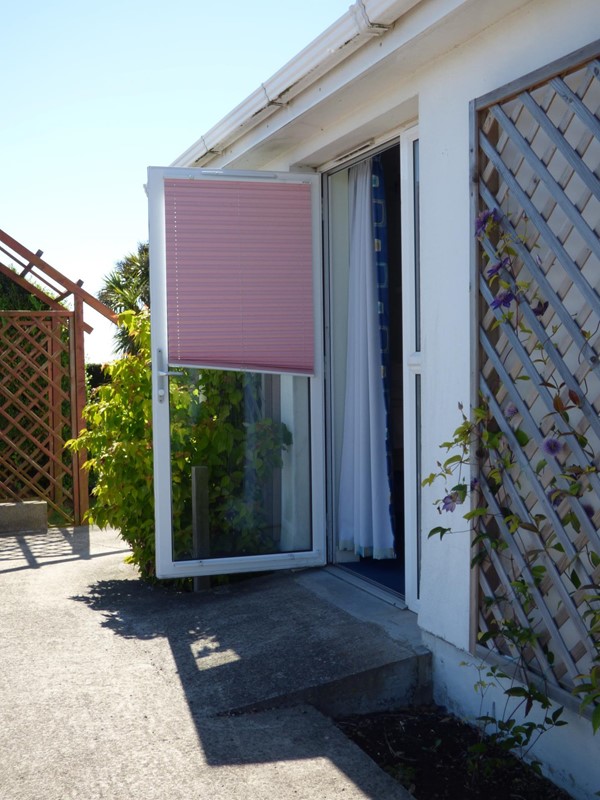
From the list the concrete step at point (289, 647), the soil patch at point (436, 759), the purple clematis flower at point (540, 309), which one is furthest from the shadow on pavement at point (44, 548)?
the purple clematis flower at point (540, 309)

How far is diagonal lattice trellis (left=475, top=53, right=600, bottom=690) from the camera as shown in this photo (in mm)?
2557

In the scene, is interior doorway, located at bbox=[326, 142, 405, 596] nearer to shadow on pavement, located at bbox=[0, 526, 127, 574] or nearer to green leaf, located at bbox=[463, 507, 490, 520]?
green leaf, located at bbox=[463, 507, 490, 520]

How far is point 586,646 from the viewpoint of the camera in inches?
99.9

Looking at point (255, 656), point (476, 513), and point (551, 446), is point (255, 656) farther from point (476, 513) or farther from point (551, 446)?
point (551, 446)

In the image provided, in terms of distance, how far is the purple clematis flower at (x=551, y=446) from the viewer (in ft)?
8.54

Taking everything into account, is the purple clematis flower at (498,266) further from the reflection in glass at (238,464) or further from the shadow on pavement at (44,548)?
the shadow on pavement at (44,548)

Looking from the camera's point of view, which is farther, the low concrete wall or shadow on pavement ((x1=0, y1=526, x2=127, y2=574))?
the low concrete wall

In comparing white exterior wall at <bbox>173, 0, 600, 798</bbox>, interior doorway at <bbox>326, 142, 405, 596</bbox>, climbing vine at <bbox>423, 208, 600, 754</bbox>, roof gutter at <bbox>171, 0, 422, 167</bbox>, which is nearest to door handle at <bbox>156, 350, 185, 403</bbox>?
interior doorway at <bbox>326, 142, 405, 596</bbox>

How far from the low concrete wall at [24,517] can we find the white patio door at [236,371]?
8.75ft

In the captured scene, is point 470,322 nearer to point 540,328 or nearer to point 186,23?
point 540,328

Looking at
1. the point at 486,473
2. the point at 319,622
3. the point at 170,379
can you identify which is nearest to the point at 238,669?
the point at 319,622

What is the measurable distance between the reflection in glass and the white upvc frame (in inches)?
33.7

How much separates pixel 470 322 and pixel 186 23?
4.35 metres

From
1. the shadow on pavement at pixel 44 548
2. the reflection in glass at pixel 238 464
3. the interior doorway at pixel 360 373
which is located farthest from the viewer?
the shadow on pavement at pixel 44 548
